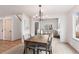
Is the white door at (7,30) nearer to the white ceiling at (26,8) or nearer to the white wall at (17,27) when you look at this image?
the white wall at (17,27)

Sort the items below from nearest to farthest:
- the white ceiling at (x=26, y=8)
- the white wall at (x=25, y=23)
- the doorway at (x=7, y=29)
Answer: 1. the white ceiling at (x=26, y=8)
2. the white wall at (x=25, y=23)
3. the doorway at (x=7, y=29)

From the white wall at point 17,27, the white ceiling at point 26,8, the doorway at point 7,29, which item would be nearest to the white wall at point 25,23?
the white ceiling at point 26,8

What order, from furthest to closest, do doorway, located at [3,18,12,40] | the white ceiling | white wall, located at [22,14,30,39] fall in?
doorway, located at [3,18,12,40] < white wall, located at [22,14,30,39] < the white ceiling

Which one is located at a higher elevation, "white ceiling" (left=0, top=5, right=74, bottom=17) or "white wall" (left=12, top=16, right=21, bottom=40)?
"white ceiling" (left=0, top=5, right=74, bottom=17)

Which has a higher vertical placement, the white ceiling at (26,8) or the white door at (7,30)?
the white ceiling at (26,8)

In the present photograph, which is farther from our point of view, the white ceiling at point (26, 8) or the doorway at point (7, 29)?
the doorway at point (7, 29)

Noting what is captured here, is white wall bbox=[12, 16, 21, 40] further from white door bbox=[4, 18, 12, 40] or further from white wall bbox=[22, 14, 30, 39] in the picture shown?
white wall bbox=[22, 14, 30, 39]

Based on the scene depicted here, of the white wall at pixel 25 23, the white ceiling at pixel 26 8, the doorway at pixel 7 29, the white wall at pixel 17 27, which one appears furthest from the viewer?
the doorway at pixel 7 29

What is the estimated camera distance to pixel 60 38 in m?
6.21

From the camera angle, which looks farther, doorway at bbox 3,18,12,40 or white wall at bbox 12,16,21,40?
doorway at bbox 3,18,12,40

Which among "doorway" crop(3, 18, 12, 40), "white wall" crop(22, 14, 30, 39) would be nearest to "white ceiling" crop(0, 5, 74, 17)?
"white wall" crop(22, 14, 30, 39)
